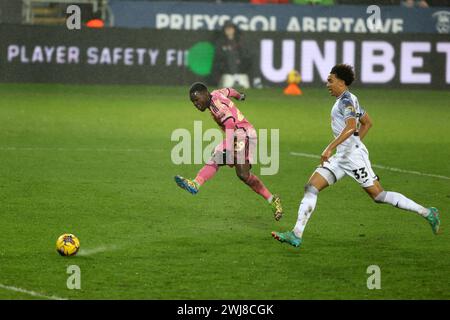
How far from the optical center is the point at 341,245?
1107 centimetres

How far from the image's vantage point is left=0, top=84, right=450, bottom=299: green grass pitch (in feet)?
30.4

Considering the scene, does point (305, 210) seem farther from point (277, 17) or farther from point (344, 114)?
point (277, 17)

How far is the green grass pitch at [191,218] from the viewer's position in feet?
30.4

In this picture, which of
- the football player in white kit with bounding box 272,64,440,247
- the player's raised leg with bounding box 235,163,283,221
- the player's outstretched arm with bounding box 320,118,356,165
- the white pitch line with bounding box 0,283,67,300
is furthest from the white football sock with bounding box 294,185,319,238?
the white pitch line with bounding box 0,283,67,300

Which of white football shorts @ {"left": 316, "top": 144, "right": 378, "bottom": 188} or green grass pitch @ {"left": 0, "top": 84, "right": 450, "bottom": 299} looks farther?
white football shorts @ {"left": 316, "top": 144, "right": 378, "bottom": 188}

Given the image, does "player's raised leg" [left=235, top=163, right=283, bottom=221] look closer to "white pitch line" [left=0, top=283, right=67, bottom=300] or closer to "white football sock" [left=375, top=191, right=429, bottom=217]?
"white football sock" [left=375, top=191, right=429, bottom=217]

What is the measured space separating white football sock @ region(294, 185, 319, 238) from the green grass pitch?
0.84 ft

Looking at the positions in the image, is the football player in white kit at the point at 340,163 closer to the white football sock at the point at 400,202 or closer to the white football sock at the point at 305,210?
the white football sock at the point at 305,210

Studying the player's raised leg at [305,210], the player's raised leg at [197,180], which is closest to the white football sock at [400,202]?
the player's raised leg at [305,210]

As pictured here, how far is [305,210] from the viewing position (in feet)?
34.8

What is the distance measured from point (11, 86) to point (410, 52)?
1106 centimetres

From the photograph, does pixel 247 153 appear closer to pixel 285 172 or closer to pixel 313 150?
pixel 285 172
